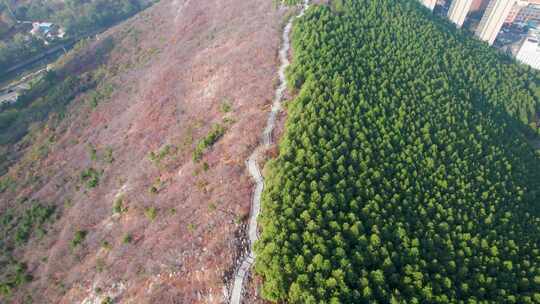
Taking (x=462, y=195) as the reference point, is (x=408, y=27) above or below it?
above

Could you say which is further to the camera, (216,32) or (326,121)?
(216,32)

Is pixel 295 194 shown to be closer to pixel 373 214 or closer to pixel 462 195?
pixel 373 214

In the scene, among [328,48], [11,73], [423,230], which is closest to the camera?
[423,230]

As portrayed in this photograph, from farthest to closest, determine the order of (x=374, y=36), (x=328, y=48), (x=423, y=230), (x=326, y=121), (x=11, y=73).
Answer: (x=11, y=73) → (x=374, y=36) → (x=328, y=48) → (x=326, y=121) → (x=423, y=230)

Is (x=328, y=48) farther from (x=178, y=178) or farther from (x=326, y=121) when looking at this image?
(x=178, y=178)

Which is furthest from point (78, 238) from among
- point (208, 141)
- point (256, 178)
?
point (256, 178)

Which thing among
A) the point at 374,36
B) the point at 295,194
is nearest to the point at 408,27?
the point at 374,36

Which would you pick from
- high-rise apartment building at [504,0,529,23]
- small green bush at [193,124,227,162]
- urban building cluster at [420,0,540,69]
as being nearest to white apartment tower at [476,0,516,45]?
urban building cluster at [420,0,540,69]

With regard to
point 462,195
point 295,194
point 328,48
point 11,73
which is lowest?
point 11,73
